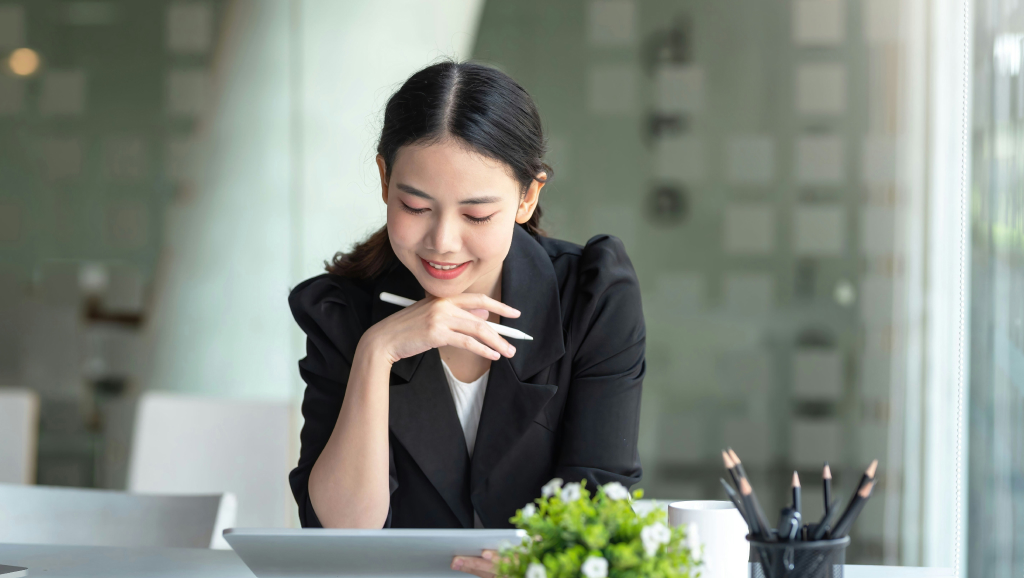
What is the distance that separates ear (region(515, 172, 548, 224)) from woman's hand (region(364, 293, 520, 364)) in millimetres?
159

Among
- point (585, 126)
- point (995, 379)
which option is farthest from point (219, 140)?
point (995, 379)

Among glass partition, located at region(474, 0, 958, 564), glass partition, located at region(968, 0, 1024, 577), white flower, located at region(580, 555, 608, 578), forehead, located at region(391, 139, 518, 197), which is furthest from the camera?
glass partition, located at region(474, 0, 958, 564)

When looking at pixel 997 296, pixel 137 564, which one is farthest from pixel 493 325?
pixel 997 296

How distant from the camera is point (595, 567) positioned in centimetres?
62

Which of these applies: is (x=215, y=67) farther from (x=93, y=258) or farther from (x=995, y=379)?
(x=995, y=379)

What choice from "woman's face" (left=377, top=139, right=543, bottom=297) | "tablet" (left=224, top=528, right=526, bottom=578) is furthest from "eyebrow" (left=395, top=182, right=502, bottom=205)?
"tablet" (left=224, top=528, right=526, bottom=578)

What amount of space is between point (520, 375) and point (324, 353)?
31cm

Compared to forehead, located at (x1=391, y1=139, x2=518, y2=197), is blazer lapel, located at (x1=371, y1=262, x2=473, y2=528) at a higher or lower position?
lower

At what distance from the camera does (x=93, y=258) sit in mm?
3135

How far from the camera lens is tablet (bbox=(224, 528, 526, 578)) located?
85 cm

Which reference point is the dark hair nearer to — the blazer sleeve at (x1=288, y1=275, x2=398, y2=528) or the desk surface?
the blazer sleeve at (x1=288, y1=275, x2=398, y2=528)

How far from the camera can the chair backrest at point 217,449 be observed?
2020mm

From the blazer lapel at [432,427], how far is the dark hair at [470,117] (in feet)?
1.03

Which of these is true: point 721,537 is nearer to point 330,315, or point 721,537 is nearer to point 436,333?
point 436,333
